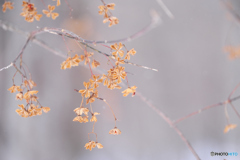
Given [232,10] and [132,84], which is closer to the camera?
[232,10]

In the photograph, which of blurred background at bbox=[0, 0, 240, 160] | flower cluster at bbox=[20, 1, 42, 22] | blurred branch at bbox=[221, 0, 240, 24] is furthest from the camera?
blurred background at bbox=[0, 0, 240, 160]

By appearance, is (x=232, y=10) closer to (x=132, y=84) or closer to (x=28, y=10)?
(x=132, y=84)

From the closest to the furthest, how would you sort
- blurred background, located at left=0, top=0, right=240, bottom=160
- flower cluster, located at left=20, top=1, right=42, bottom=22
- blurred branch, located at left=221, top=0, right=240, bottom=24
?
1. flower cluster, located at left=20, top=1, right=42, bottom=22
2. blurred branch, located at left=221, top=0, right=240, bottom=24
3. blurred background, located at left=0, top=0, right=240, bottom=160

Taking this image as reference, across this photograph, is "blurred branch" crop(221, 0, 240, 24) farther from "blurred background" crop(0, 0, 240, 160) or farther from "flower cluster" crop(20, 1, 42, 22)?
"flower cluster" crop(20, 1, 42, 22)

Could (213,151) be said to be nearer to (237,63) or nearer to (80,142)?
(237,63)

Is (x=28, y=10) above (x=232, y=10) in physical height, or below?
below

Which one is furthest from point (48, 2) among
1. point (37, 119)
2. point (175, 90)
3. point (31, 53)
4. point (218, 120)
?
point (218, 120)

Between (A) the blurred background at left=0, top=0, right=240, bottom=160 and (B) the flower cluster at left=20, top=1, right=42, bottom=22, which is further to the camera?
(A) the blurred background at left=0, top=0, right=240, bottom=160

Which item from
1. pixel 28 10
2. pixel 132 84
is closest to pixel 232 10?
pixel 132 84

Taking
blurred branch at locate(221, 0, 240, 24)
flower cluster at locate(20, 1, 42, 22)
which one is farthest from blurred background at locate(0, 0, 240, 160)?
flower cluster at locate(20, 1, 42, 22)

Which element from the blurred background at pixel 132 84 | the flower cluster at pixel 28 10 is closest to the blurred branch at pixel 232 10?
the blurred background at pixel 132 84
